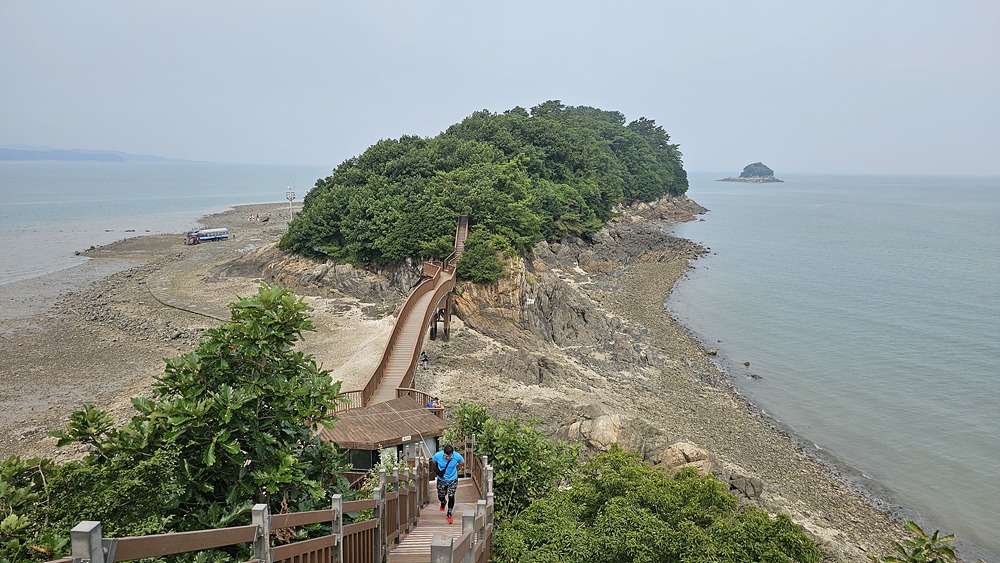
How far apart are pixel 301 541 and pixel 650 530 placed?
5046mm

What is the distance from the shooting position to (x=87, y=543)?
8.99 ft

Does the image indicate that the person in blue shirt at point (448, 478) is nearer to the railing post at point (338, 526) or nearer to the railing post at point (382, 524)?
the railing post at point (382, 524)

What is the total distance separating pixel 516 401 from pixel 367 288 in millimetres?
15327

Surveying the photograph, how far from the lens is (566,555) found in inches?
294

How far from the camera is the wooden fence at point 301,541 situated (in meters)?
2.85

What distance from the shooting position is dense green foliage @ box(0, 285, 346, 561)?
4590mm

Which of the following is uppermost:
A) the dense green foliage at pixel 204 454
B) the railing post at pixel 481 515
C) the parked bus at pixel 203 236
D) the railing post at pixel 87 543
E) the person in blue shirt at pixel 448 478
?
the railing post at pixel 87 543

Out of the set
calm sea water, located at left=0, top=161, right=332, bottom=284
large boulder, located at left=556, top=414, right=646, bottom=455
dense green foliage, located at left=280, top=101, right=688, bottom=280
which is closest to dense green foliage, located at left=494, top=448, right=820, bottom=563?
large boulder, located at left=556, top=414, right=646, bottom=455

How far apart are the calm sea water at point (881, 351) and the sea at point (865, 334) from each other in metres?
0.08

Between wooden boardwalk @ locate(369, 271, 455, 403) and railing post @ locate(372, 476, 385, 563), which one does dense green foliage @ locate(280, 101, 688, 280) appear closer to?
wooden boardwalk @ locate(369, 271, 455, 403)

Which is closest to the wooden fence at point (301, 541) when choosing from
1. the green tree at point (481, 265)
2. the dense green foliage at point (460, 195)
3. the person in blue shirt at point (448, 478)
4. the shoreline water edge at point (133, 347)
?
the person in blue shirt at point (448, 478)

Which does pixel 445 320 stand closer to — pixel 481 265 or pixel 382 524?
pixel 481 265

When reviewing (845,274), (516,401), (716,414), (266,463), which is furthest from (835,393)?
(845,274)

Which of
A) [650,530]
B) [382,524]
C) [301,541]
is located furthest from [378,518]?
[650,530]
